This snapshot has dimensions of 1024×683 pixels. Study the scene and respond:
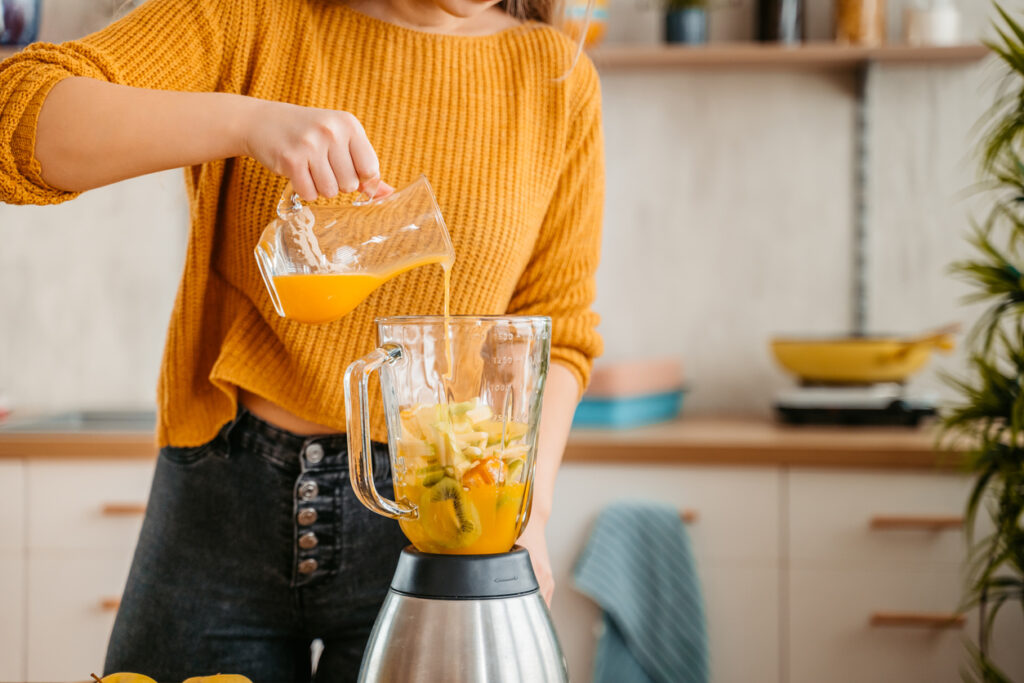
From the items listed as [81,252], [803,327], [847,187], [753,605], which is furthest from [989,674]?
[81,252]

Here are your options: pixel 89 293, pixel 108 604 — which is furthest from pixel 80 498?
pixel 89 293

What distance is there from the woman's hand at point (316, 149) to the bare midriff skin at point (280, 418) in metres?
0.32

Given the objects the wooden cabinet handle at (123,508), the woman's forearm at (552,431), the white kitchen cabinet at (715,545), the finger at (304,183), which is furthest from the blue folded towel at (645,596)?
the finger at (304,183)

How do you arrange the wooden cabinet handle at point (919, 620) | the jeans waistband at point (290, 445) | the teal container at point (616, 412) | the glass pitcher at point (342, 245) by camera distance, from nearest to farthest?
1. the glass pitcher at point (342, 245)
2. the jeans waistband at point (290, 445)
3. the wooden cabinet handle at point (919, 620)
4. the teal container at point (616, 412)

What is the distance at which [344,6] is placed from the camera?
3.30 ft

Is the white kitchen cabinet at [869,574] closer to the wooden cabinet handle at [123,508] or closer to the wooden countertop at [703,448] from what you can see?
the wooden countertop at [703,448]

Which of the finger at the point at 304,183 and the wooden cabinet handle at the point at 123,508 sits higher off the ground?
the finger at the point at 304,183

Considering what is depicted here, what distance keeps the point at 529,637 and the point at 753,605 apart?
136 cm

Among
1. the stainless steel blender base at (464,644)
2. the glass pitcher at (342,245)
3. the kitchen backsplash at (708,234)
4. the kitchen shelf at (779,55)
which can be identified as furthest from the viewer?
the kitchen backsplash at (708,234)

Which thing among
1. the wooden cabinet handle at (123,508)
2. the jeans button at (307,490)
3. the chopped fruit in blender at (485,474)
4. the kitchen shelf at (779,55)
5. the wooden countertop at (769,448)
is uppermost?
the kitchen shelf at (779,55)

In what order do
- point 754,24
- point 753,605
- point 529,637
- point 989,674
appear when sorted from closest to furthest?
point 529,637, point 989,674, point 753,605, point 754,24

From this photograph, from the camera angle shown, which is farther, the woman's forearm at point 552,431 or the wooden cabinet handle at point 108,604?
the wooden cabinet handle at point 108,604

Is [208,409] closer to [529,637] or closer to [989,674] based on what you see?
[529,637]

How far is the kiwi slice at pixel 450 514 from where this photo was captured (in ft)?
2.16
